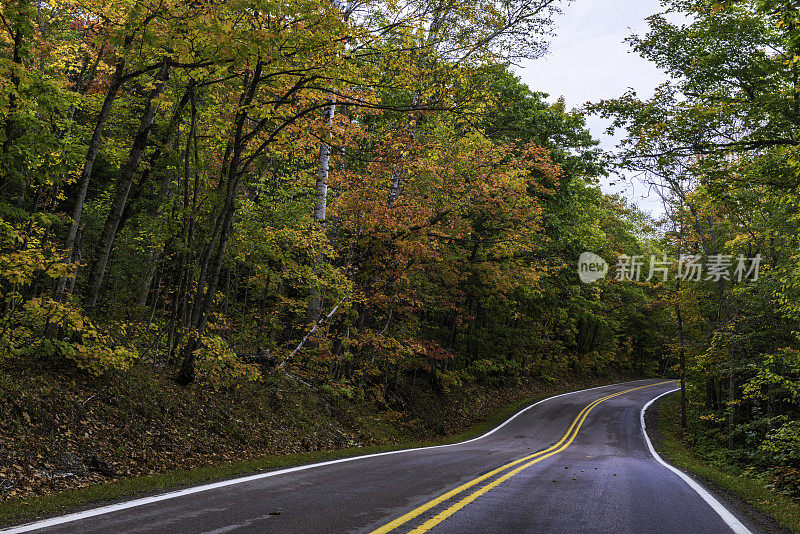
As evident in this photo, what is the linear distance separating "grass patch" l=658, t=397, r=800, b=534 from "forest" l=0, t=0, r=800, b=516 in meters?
1.31

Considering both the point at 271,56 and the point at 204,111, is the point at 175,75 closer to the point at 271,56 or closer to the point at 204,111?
the point at 204,111

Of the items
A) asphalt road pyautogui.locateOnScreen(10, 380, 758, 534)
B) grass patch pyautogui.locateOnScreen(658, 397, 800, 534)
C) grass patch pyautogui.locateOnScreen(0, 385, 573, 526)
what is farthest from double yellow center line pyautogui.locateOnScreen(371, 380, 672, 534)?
grass patch pyautogui.locateOnScreen(658, 397, 800, 534)

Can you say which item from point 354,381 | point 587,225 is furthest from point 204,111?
point 587,225

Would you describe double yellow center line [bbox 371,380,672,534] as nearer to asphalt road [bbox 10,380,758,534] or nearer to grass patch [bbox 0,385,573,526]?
asphalt road [bbox 10,380,758,534]

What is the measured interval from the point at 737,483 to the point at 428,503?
27.7ft

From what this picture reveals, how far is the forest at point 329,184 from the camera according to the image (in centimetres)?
767

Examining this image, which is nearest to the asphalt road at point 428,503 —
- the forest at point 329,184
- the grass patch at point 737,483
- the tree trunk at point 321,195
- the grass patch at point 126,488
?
the grass patch at point 126,488

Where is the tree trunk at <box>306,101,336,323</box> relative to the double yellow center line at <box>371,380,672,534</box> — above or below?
above

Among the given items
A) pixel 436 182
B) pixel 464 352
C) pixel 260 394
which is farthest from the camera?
pixel 464 352

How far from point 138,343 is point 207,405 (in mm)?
2733

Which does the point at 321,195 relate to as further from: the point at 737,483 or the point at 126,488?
the point at 737,483

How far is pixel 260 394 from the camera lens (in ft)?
42.0

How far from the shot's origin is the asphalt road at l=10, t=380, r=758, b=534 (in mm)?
4891

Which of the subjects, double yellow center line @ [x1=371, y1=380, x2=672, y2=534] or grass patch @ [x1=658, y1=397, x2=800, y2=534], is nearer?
double yellow center line @ [x1=371, y1=380, x2=672, y2=534]
